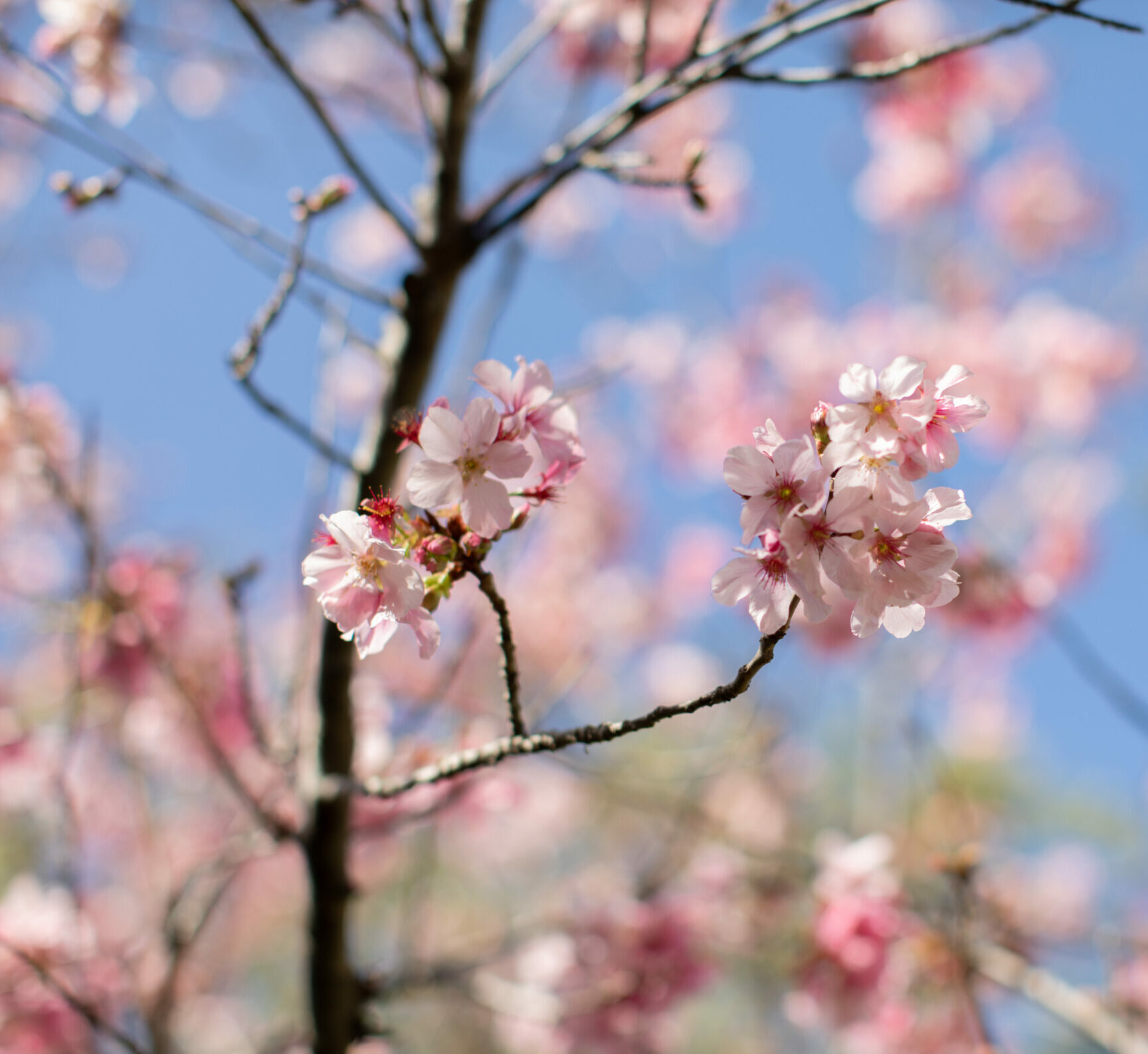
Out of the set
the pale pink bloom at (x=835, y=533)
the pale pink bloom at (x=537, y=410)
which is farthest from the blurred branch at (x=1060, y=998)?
the pale pink bloom at (x=537, y=410)

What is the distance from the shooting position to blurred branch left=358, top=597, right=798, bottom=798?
0.76m

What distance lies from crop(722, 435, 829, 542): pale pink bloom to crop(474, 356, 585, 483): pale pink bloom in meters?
0.20

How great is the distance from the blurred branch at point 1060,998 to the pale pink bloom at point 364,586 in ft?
5.32

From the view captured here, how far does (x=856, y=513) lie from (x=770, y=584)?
10 cm

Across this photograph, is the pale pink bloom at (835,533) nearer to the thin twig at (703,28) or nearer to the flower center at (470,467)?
the flower center at (470,467)

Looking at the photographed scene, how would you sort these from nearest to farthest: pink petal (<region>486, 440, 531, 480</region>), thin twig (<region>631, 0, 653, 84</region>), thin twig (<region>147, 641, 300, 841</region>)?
1. pink petal (<region>486, 440, 531, 480</region>)
2. thin twig (<region>631, 0, 653, 84</region>)
3. thin twig (<region>147, 641, 300, 841</region>)

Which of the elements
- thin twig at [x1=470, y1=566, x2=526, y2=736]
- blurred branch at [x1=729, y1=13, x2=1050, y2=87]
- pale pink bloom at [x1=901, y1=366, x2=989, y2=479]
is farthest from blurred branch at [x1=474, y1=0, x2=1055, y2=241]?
thin twig at [x1=470, y1=566, x2=526, y2=736]

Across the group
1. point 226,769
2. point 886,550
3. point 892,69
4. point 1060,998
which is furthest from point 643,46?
point 1060,998

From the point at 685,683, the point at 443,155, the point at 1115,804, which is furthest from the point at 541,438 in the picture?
the point at 1115,804

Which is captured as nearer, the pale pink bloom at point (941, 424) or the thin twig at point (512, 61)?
the pale pink bloom at point (941, 424)

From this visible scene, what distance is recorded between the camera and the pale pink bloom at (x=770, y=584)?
773 millimetres

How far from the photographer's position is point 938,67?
3.62 meters

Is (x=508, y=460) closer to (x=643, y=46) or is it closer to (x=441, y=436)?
(x=441, y=436)

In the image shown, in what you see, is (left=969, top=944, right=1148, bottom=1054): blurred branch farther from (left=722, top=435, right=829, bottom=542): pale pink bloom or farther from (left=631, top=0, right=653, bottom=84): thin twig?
(left=631, top=0, right=653, bottom=84): thin twig
